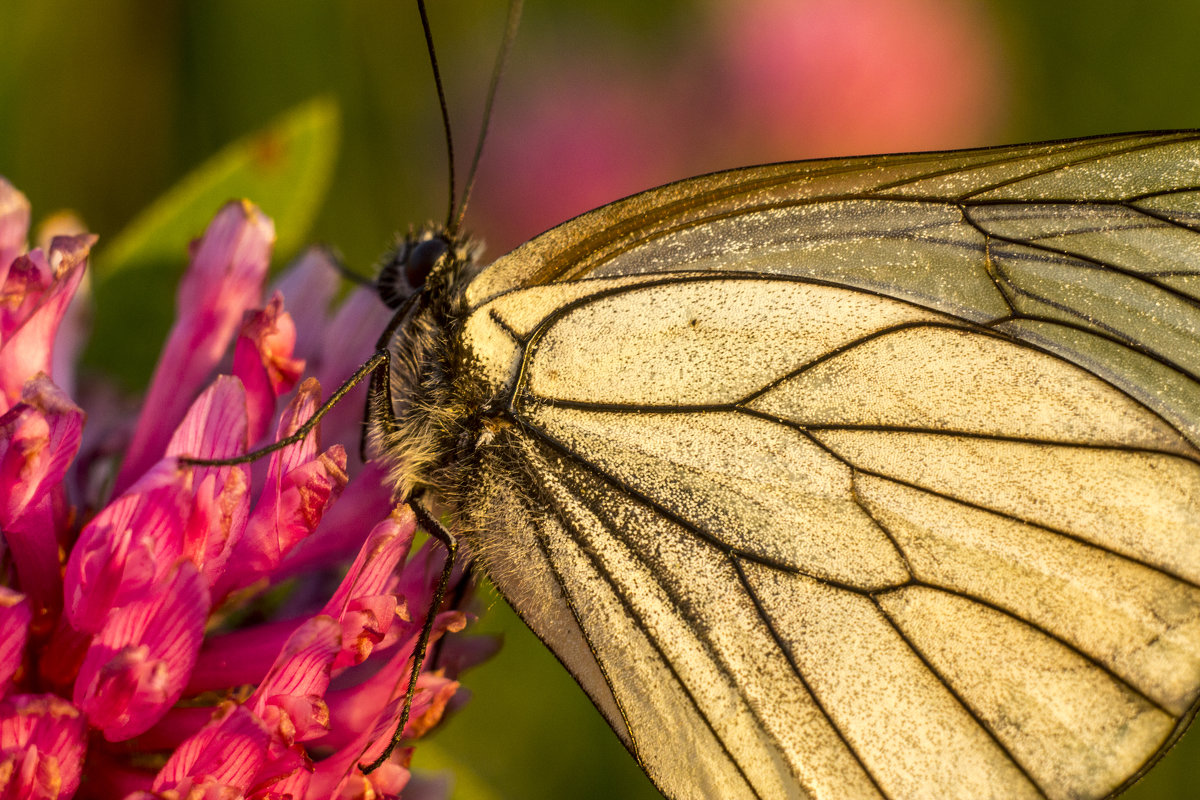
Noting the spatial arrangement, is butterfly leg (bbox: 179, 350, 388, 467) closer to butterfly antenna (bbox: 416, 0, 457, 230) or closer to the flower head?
the flower head

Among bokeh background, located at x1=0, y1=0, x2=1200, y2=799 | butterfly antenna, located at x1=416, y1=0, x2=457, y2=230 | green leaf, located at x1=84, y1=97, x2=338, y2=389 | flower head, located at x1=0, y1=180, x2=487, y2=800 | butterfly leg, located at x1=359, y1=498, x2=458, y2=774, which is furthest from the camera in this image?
bokeh background, located at x1=0, y1=0, x2=1200, y2=799

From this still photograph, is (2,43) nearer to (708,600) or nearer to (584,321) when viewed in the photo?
(584,321)

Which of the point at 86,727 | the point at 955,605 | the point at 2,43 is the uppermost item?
the point at 2,43

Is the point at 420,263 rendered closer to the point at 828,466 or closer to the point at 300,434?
the point at 300,434

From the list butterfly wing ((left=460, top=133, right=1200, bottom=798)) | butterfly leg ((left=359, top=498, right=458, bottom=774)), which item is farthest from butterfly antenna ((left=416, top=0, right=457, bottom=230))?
butterfly leg ((left=359, top=498, right=458, bottom=774))

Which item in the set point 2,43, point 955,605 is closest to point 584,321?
point 955,605

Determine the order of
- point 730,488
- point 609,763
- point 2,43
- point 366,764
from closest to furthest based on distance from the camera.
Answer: point 366,764 < point 730,488 < point 2,43 < point 609,763
